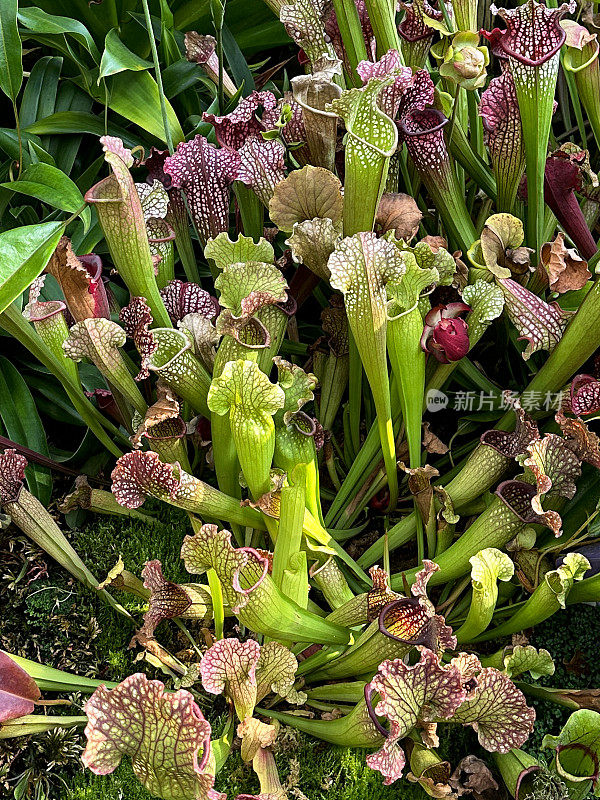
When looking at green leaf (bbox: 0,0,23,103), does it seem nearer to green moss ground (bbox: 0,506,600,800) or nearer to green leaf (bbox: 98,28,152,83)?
green leaf (bbox: 98,28,152,83)

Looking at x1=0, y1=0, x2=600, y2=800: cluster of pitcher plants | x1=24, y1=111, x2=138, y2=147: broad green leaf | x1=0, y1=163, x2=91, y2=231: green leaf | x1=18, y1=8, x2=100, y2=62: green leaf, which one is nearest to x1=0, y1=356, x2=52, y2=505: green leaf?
x1=0, y1=0, x2=600, y2=800: cluster of pitcher plants

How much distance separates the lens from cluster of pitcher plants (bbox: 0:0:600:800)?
0.80m

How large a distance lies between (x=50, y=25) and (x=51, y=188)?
0.29m

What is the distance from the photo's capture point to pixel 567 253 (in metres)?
0.90

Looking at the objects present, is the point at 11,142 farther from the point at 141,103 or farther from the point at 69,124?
the point at 141,103

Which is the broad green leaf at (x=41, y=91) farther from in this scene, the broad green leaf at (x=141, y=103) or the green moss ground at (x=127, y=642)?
the green moss ground at (x=127, y=642)

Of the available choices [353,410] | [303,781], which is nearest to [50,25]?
[353,410]

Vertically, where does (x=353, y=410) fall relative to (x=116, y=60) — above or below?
below

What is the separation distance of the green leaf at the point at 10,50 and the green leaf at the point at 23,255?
344mm

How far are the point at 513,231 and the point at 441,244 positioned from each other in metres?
0.09

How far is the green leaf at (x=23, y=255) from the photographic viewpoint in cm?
81

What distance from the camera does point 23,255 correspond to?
841 mm

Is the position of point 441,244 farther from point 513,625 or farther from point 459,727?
point 459,727

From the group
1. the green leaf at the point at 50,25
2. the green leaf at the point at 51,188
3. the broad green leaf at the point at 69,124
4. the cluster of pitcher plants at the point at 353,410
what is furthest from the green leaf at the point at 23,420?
the green leaf at the point at 50,25
